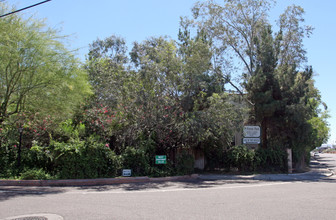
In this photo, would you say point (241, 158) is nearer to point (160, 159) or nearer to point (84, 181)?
point (160, 159)

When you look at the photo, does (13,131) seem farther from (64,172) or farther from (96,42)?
(96,42)

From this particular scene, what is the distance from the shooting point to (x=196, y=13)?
24844 mm

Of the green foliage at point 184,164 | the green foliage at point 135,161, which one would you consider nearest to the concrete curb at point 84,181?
the green foliage at point 135,161

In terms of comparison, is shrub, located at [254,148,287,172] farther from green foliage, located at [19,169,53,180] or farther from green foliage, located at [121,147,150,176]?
green foliage, located at [19,169,53,180]

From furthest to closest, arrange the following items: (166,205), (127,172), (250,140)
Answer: (250,140), (127,172), (166,205)

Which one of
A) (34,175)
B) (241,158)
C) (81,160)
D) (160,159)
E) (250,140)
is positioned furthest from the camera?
(250,140)

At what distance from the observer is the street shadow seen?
1045 centimetres

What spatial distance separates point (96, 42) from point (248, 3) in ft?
72.5

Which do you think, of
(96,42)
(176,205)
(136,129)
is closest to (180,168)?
(136,129)

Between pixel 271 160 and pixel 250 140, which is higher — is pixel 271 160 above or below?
below

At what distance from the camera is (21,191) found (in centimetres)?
1151

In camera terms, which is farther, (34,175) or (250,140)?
(250,140)

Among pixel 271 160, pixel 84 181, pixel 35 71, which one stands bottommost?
pixel 84 181

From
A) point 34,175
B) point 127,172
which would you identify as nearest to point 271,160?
point 127,172
